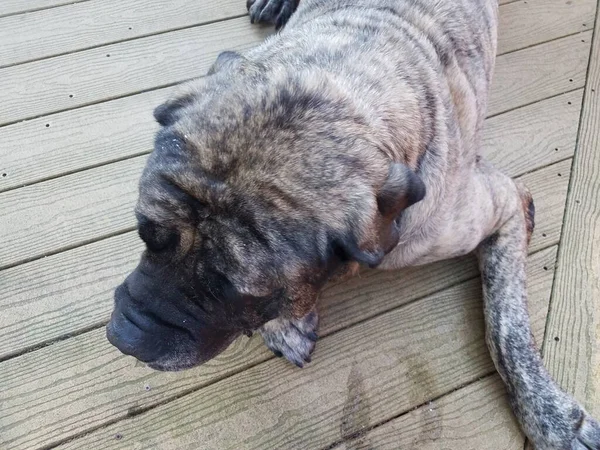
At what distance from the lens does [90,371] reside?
186 centimetres

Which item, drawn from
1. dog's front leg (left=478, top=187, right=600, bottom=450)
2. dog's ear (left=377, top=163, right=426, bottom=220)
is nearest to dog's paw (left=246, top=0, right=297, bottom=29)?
dog's front leg (left=478, top=187, right=600, bottom=450)

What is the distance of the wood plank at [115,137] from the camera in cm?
226

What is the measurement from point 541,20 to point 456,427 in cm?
204

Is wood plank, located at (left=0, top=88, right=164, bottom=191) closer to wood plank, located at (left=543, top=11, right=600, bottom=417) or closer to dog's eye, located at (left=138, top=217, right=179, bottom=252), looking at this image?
dog's eye, located at (left=138, top=217, right=179, bottom=252)

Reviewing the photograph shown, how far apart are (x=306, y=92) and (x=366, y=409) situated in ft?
3.39

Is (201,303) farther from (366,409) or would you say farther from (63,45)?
(63,45)

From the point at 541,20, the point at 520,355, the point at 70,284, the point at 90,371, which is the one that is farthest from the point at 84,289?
the point at 541,20

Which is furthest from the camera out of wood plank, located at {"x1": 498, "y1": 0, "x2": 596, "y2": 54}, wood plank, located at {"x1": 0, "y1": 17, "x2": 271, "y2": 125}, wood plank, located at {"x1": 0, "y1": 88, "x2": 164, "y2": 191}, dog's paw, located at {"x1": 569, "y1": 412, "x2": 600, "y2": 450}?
wood plank, located at {"x1": 498, "y1": 0, "x2": 596, "y2": 54}

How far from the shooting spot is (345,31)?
5.28 ft

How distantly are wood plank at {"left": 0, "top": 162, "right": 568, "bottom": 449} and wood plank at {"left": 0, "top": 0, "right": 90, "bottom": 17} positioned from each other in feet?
4.20

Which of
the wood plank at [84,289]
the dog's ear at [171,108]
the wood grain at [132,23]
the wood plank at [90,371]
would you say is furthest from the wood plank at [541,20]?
the dog's ear at [171,108]

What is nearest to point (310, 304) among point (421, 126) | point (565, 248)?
point (421, 126)

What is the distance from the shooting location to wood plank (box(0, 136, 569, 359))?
1930mm

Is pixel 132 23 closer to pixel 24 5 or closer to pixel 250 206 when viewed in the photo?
pixel 24 5
